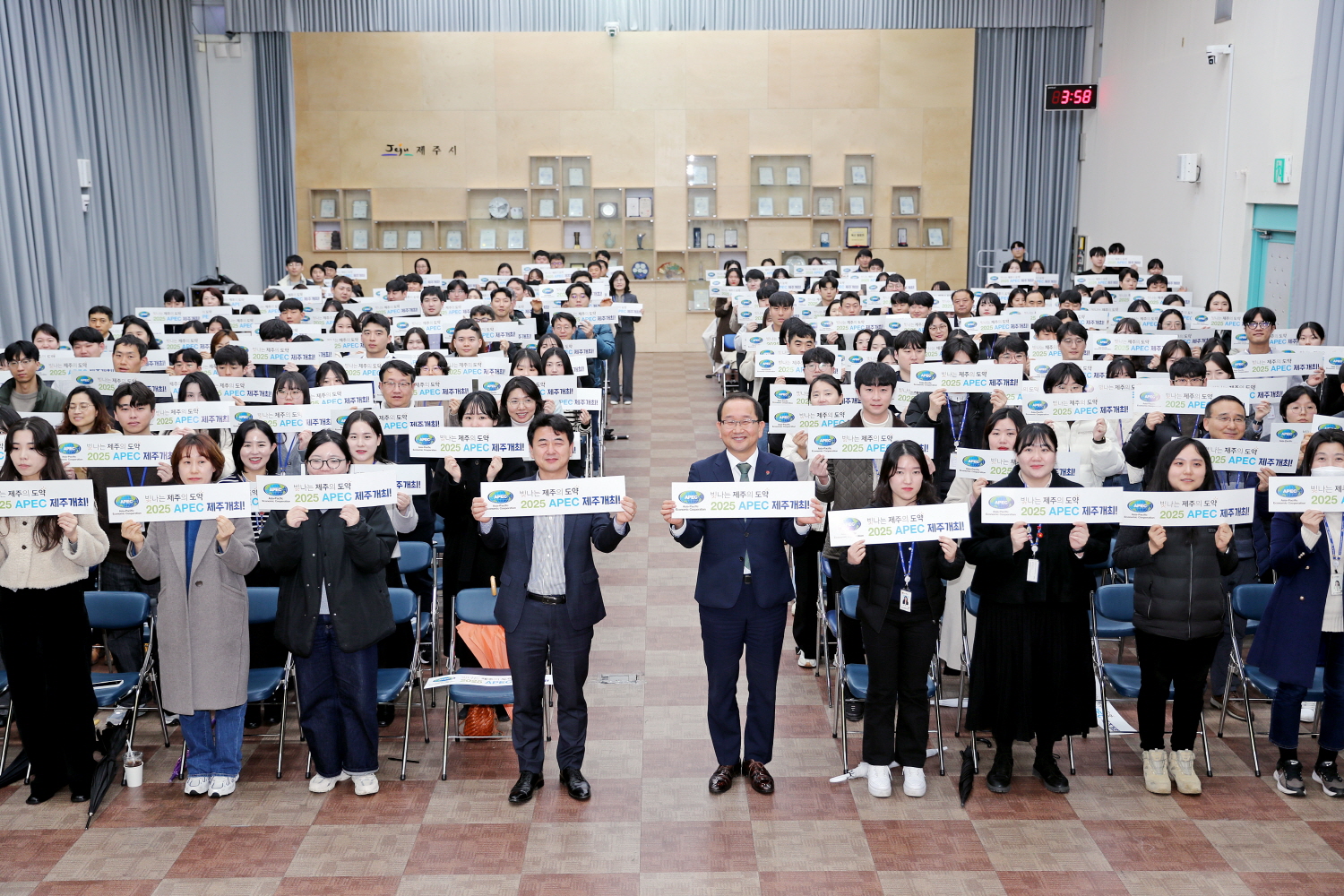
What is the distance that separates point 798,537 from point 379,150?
52.2ft

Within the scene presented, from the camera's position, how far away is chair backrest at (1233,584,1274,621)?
5.94m

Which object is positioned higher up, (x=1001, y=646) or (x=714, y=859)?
(x=1001, y=646)

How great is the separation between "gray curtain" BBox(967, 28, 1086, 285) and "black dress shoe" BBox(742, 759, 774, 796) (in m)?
15.6

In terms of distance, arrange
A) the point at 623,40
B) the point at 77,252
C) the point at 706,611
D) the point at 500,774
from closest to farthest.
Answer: the point at 706,611 < the point at 500,774 < the point at 77,252 < the point at 623,40

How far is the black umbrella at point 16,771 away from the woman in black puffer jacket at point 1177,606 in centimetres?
508

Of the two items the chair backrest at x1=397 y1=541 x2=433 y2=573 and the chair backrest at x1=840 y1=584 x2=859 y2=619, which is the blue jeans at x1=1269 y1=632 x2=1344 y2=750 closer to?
the chair backrest at x1=840 y1=584 x2=859 y2=619

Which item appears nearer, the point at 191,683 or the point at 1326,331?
the point at 191,683

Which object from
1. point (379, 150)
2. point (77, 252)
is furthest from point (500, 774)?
point (379, 150)

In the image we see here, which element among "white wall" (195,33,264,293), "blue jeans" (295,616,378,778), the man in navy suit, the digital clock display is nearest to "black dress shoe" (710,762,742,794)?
the man in navy suit

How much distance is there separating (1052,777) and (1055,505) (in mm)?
1330

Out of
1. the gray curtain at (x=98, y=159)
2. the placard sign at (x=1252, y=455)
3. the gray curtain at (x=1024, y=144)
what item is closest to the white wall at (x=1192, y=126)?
the gray curtain at (x=1024, y=144)

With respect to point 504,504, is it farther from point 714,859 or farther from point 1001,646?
point 1001,646

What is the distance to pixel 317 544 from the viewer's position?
201 inches

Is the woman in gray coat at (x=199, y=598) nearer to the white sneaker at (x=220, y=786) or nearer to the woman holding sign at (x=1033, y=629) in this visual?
the white sneaker at (x=220, y=786)
